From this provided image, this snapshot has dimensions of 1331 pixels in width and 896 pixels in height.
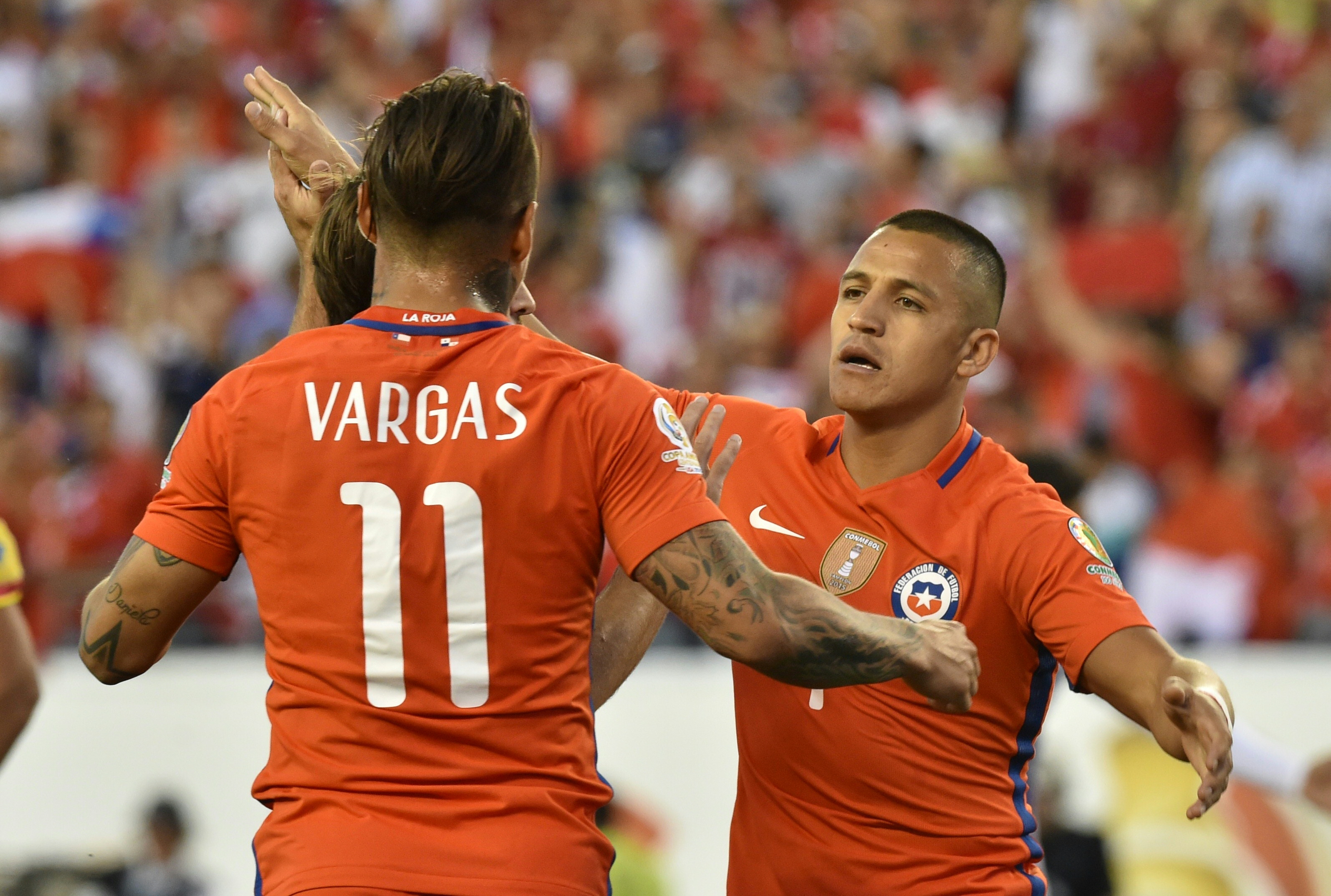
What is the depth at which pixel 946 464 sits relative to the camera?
3.85 m

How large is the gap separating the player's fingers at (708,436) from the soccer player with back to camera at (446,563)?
1.27ft

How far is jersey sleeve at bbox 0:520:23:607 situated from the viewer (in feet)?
14.2

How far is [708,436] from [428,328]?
0.72m

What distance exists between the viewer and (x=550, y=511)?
271 centimetres

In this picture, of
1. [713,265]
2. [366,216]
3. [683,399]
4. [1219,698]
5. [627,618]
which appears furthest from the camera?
[713,265]

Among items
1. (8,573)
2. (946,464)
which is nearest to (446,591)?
(946,464)

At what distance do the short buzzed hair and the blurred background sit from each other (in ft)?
7.44

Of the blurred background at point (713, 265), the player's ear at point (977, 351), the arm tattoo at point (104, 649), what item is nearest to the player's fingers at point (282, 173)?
the arm tattoo at point (104, 649)

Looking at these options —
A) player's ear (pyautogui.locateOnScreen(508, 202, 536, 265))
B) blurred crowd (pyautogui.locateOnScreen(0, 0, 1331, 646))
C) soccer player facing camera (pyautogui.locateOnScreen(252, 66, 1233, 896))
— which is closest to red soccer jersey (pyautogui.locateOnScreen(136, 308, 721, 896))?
player's ear (pyautogui.locateOnScreen(508, 202, 536, 265))

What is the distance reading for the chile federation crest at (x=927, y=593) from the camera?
3627 millimetres

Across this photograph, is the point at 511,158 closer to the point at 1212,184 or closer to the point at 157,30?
the point at 1212,184

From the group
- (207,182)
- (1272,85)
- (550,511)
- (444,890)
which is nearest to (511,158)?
(550,511)

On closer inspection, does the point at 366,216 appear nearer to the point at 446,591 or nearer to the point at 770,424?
the point at 446,591

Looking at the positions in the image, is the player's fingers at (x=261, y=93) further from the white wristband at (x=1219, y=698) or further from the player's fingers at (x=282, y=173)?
the white wristband at (x=1219, y=698)
